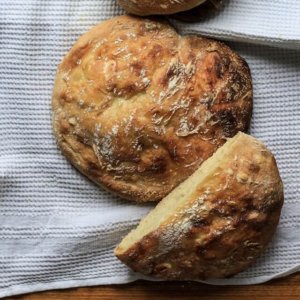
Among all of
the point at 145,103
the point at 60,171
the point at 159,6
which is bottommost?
the point at 60,171

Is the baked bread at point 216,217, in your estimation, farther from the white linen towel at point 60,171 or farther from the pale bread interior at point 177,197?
the white linen towel at point 60,171

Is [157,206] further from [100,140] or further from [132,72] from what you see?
[132,72]

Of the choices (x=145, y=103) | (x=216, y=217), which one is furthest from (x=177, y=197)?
(x=145, y=103)

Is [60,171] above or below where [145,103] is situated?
below

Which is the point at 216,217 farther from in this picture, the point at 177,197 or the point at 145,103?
the point at 145,103

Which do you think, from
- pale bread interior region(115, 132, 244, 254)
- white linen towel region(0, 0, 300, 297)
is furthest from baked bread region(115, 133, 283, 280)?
white linen towel region(0, 0, 300, 297)

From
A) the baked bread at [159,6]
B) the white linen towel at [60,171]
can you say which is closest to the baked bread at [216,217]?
the white linen towel at [60,171]
